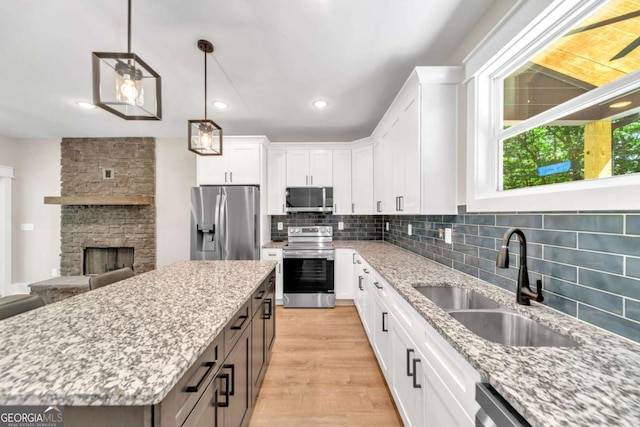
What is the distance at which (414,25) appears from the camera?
5.54ft

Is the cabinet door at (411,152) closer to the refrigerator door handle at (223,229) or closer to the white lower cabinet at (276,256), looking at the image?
the white lower cabinet at (276,256)

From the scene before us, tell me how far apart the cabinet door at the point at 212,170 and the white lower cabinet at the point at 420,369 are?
268 centimetres

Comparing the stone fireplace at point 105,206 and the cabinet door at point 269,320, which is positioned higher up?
the stone fireplace at point 105,206

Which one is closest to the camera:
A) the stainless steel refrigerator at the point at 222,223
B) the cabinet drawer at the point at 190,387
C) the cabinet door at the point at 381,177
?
the cabinet drawer at the point at 190,387

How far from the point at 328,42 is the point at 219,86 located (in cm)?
126

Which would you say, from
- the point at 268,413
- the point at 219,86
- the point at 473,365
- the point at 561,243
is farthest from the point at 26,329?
the point at 219,86

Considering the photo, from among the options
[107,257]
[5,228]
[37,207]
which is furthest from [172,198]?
[5,228]

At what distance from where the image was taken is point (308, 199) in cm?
378

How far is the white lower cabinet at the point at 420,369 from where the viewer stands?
829 millimetres

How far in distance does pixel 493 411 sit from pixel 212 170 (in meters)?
3.73

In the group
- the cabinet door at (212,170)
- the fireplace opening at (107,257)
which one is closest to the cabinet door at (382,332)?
the cabinet door at (212,170)

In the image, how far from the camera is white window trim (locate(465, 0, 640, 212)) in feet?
2.95

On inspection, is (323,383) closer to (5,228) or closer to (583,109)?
(583,109)

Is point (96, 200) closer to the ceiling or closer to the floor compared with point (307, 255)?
closer to the ceiling
